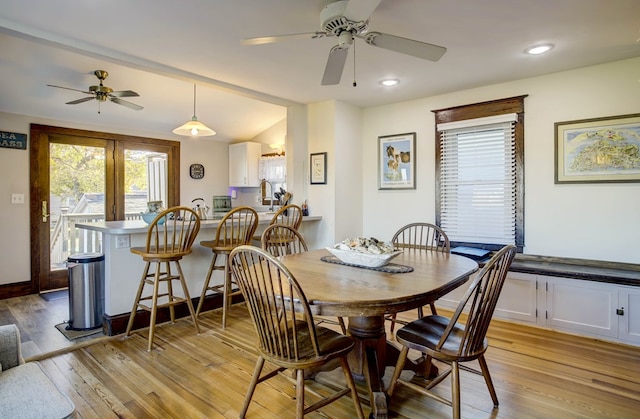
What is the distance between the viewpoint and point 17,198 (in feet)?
14.0

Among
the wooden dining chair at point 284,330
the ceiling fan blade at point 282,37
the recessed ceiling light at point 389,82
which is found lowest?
the wooden dining chair at point 284,330

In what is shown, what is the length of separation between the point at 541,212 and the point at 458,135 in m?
1.18

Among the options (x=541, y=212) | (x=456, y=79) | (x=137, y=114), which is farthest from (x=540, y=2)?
(x=137, y=114)

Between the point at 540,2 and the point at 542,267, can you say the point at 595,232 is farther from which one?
the point at 540,2

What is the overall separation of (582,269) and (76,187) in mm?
5830

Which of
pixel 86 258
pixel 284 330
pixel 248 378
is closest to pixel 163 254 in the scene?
pixel 86 258

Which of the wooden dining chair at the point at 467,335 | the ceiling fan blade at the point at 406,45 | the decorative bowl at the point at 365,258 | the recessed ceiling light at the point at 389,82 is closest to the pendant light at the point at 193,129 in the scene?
the recessed ceiling light at the point at 389,82

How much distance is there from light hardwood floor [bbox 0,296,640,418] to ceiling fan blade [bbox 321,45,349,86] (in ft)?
6.73

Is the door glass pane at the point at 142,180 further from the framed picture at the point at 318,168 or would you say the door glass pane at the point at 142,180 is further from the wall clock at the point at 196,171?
the framed picture at the point at 318,168

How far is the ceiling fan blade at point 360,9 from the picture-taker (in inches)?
69.4

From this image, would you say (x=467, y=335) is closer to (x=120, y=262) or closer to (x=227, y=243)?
(x=227, y=243)

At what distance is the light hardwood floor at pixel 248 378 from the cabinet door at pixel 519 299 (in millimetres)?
121

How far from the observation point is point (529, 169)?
354 cm

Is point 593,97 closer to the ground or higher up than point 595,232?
higher up
